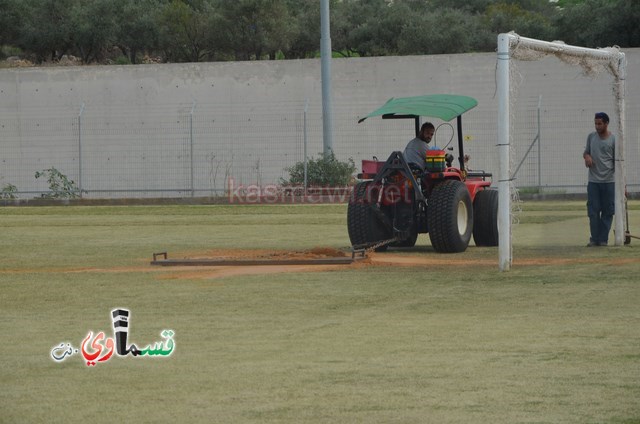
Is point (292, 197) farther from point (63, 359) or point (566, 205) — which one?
point (63, 359)

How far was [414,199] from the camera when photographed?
17609mm

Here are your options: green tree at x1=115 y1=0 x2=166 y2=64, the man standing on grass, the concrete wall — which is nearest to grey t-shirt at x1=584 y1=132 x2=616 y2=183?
the man standing on grass

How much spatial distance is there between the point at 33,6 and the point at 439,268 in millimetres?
50275

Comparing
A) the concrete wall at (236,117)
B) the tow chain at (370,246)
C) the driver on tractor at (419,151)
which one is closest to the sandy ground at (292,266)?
the tow chain at (370,246)

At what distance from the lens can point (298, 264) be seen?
15.9 metres

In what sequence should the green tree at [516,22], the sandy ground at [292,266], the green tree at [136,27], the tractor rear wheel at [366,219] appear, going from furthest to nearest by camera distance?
the green tree at [516,22]
the green tree at [136,27]
the tractor rear wheel at [366,219]
the sandy ground at [292,266]

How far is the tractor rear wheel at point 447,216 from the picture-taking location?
17375 mm

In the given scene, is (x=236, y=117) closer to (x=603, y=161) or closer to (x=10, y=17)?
(x=10, y=17)

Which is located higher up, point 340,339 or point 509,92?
point 509,92

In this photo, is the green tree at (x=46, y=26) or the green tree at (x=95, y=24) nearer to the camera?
the green tree at (x=95, y=24)

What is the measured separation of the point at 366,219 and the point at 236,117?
24178 millimetres

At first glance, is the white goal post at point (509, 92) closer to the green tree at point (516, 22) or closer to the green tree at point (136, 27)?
the green tree at point (516, 22)

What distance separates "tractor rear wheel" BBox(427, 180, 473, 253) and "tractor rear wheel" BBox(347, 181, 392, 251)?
650 millimetres

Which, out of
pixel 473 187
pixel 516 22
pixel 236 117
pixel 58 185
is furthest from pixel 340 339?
pixel 516 22
